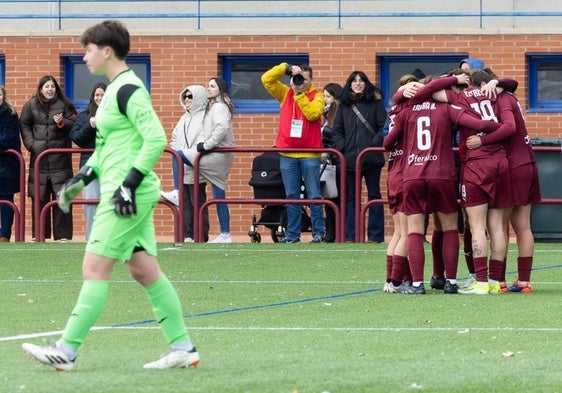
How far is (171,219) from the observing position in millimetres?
22422

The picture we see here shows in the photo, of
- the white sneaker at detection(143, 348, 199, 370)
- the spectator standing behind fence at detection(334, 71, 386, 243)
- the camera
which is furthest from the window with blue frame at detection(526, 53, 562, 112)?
the white sneaker at detection(143, 348, 199, 370)

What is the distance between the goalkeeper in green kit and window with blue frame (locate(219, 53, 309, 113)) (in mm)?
14636

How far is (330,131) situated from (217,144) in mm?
1414

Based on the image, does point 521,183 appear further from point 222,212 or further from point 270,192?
point 270,192

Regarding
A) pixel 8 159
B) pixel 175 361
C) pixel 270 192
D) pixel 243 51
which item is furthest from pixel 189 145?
pixel 175 361

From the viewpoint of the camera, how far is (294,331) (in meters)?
9.50

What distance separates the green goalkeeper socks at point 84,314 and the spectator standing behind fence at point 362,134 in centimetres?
1127

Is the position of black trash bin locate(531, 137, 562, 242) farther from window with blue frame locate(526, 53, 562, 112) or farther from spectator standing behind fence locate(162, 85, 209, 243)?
spectator standing behind fence locate(162, 85, 209, 243)

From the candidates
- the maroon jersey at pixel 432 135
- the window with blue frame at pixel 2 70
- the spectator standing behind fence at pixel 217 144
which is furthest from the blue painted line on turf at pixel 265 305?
the window with blue frame at pixel 2 70

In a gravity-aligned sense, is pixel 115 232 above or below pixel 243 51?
below

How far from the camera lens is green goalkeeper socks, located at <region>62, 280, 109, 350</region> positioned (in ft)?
24.6

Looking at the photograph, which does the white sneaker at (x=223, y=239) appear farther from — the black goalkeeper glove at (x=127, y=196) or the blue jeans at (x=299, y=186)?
the black goalkeeper glove at (x=127, y=196)

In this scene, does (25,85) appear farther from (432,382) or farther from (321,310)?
(432,382)

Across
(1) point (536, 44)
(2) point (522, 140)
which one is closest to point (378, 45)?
(1) point (536, 44)
